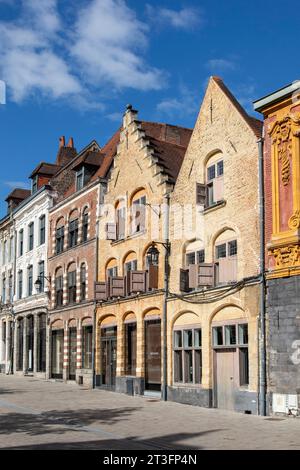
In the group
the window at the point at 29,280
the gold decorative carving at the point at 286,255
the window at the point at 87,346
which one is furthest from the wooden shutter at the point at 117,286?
the window at the point at 29,280

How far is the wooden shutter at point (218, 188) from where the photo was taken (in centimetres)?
2302

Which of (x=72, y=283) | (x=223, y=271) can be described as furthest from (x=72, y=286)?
(x=223, y=271)

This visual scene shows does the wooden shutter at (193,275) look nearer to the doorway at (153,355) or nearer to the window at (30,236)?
the doorway at (153,355)

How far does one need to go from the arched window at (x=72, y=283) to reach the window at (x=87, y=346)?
2306 millimetres

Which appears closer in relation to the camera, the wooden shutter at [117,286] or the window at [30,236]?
the wooden shutter at [117,286]

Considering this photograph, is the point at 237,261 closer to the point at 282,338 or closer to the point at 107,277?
the point at 282,338

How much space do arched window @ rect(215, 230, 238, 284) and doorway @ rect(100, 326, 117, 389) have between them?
29.9 ft

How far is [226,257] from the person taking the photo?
22406 mm

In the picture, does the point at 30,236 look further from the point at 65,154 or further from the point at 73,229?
the point at 73,229

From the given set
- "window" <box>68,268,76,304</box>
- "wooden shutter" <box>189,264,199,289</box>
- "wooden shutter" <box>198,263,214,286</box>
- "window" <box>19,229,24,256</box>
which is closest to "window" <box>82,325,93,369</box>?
"window" <box>68,268,76,304</box>

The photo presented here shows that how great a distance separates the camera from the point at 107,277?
31688 millimetres

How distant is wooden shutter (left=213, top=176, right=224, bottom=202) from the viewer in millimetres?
23016

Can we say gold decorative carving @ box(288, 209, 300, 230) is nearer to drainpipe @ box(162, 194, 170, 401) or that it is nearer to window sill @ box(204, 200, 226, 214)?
window sill @ box(204, 200, 226, 214)
